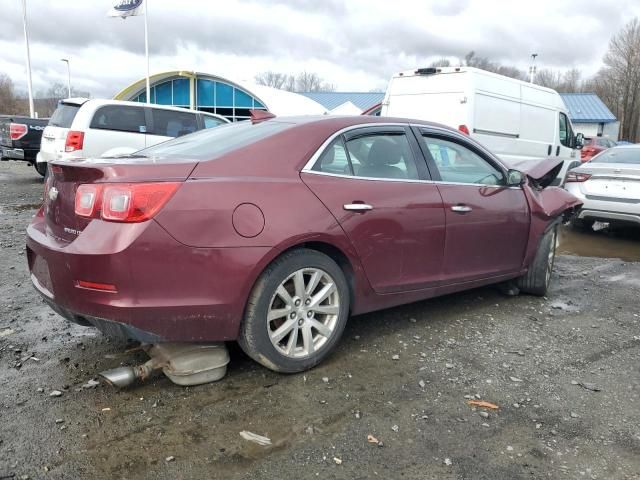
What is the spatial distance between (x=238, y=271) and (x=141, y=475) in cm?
105

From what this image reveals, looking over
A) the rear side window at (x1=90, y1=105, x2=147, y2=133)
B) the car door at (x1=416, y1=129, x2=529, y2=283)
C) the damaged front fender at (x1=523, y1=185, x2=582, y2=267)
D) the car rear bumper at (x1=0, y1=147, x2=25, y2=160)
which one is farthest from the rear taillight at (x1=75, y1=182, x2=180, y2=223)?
the car rear bumper at (x1=0, y1=147, x2=25, y2=160)

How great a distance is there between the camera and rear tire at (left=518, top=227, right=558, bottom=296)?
4.71m

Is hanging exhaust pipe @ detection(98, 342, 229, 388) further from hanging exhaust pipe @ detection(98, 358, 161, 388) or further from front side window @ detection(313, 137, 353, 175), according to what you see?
front side window @ detection(313, 137, 353, 175)

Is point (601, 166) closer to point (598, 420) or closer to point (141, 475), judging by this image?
point (598, 420)

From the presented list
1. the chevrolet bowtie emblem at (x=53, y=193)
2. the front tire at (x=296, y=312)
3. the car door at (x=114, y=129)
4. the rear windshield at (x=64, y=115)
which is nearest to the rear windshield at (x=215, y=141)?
the chevrolet bowtie emblem at (x=53, y=193)

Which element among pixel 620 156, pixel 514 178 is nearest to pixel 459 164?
pixel 514 178

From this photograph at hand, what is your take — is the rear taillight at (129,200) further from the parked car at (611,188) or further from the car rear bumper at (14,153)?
the car rear bumper at (14,153)

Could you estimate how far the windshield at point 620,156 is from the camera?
796cm

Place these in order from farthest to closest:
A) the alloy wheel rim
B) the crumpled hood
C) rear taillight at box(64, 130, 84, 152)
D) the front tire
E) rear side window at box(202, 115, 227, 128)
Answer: rear side window at box(202, 115, 227, 128)
rear taillight at box(64, 130, 84, 152)
the crumpled hood
the alloy wheel rim
the front tire

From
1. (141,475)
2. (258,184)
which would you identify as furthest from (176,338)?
(258,184)

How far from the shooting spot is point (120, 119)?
1011 centimetres

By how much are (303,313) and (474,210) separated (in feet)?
5.49

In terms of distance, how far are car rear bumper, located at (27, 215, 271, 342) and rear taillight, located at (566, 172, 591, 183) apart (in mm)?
6486

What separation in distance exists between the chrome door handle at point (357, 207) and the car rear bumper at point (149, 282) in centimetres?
65
